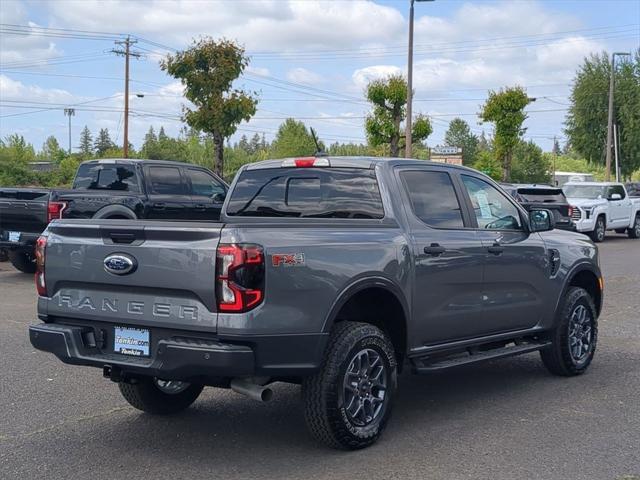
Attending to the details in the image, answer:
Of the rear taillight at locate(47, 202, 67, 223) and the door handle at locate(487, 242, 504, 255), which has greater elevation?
the rear taillight at locate(47, 202, 67, 223)

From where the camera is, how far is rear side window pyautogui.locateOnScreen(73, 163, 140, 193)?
47.5 ft

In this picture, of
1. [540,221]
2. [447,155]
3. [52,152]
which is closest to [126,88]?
[447,155]

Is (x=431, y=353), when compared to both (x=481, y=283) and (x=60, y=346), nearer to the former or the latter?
(x=481, y=283)

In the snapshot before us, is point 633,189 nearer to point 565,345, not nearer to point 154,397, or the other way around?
point 565,345

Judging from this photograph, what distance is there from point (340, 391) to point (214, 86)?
24.1m

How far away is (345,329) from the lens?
210 inches

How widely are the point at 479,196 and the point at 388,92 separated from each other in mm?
28051

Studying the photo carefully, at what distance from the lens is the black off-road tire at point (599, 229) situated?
2453 cm

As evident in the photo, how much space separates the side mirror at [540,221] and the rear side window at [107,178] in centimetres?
872

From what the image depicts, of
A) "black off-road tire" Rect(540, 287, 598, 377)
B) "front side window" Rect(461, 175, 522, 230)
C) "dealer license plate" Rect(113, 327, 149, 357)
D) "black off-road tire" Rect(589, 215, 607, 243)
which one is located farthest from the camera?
"black off-road tire" Rect(589, 215, 607, 243)

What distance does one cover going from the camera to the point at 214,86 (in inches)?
1110

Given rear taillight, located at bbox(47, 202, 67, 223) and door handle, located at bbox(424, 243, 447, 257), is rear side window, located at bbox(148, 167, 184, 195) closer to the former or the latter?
rear taillight, located at bbox(47, 202, 67, 223)

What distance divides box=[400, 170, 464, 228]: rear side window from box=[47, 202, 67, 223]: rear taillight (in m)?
8.62

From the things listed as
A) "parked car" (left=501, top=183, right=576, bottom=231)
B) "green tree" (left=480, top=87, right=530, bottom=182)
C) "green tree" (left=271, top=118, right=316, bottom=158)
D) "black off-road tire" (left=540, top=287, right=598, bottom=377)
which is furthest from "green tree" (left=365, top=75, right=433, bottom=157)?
"green tree" (left=271, top=118, right=316, bottom=158)
